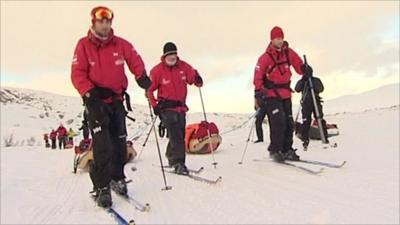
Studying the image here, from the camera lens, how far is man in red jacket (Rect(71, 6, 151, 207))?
20.1ft

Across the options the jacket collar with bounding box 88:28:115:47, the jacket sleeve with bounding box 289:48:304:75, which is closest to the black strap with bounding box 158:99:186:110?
the jacket sleeve with bounding box 289:48:304:75

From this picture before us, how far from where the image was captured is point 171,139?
29.2ft

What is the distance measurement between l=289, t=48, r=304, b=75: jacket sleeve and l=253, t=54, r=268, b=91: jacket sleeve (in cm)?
49

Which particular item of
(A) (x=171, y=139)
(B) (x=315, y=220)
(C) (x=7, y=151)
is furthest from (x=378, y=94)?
(B) (x=315, y=220)

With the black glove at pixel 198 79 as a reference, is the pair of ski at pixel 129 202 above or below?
below

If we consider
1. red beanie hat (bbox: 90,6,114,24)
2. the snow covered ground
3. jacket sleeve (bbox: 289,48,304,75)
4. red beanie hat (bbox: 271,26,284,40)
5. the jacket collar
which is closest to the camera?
the snow covered ground

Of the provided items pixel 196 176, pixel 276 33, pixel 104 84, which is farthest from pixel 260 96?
pixel 104 84

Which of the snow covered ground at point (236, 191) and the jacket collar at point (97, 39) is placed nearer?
the snow covered ground at point (236, 191)

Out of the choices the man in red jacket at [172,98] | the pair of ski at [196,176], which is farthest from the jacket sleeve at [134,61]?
the man in red jacket at [172,98]

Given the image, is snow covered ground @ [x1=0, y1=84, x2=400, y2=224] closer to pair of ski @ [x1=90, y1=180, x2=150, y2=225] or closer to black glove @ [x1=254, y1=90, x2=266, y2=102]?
pair of ski @ [x1=90, y1=180, x2=150, y2=225]

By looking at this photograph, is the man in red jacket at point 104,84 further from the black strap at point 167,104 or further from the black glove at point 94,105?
the black strap at point 167,104

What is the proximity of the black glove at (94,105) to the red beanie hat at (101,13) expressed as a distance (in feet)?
2.55

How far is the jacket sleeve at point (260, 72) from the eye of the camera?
8.89 metres

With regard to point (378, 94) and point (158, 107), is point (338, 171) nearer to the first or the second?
point (158, 107)
